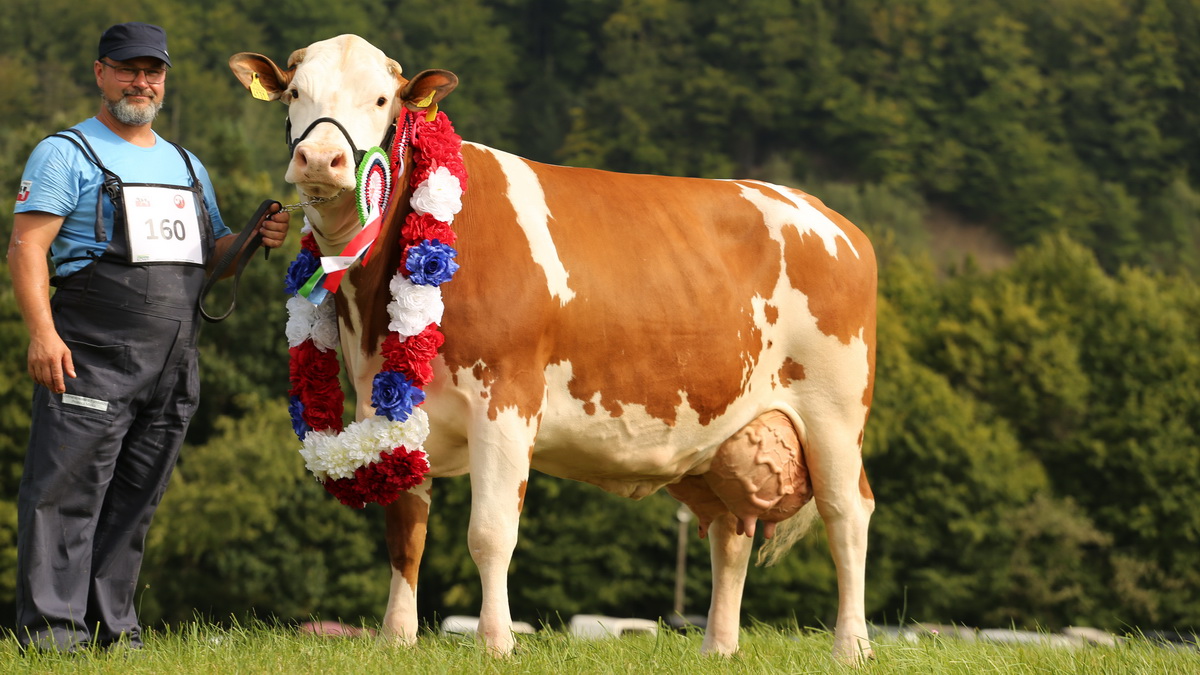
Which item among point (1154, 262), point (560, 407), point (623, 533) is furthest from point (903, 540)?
point (1154, 262)

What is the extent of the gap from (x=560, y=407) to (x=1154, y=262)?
300 feet

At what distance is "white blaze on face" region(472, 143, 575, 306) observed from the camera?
6.56 metres

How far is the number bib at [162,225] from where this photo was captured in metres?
6.25

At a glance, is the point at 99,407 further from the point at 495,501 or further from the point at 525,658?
the point at 525,658

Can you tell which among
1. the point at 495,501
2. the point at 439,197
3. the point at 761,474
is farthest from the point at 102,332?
the point at 761,474

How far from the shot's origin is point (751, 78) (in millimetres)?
121438

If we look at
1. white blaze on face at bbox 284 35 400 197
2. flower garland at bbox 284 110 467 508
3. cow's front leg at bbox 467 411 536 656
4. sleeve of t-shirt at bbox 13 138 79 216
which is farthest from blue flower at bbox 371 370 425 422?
sleeve of t-shirt at bbox 13 138 79 216

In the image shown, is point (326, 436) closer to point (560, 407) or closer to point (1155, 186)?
point (560, 407)

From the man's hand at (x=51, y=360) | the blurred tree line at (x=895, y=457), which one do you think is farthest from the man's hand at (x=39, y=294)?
the blurred tree line at (x=895, y=457)

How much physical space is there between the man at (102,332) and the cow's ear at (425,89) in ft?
3.78

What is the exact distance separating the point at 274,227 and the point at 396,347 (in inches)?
43.3

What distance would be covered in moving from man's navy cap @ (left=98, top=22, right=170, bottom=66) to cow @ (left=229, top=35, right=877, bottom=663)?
15.6 inches

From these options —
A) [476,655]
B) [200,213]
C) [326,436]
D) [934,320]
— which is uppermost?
[200,213]

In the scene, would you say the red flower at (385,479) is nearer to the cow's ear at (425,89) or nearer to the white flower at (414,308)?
the white flower at (414,308)
